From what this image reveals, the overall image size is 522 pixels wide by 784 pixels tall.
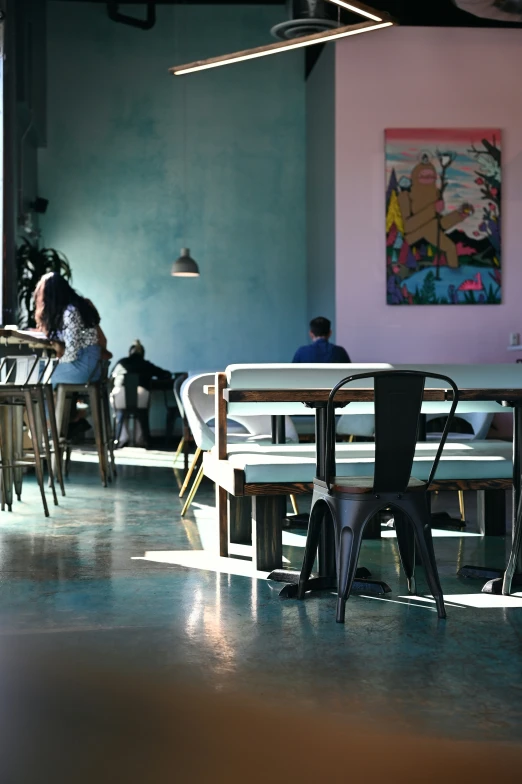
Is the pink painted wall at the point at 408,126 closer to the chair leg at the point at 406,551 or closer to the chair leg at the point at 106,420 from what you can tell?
the chair leg at the point at 106,420

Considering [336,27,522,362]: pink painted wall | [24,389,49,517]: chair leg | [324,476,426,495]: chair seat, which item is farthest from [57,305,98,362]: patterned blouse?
[324,476,426,495]: chair seat

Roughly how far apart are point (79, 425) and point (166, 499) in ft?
8.76

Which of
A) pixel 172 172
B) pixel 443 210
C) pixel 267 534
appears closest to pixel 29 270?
pixel 172 172

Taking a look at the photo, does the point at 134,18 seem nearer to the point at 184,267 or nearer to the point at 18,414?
the point at 184,267

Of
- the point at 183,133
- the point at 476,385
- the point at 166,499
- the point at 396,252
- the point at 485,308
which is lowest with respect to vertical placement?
the point at 166,499

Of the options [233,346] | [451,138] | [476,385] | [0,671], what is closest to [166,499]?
[476,385]

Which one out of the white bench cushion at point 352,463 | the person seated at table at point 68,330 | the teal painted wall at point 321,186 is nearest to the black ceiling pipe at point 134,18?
the teal painted wall at point 321,186

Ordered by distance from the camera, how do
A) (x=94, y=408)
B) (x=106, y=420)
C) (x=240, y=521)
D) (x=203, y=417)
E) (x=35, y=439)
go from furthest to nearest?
(x=106, y=420) → (x=94, y=408) → (x=203, y=417) → (x=35, y=439) → (x=240, y=521)

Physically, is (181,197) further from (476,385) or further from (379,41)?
(476,385)

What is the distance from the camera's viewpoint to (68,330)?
6285 millimetres

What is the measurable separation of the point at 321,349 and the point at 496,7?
2706 mm

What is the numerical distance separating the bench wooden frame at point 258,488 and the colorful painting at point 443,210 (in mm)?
5062

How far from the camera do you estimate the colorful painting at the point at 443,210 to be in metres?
8.73

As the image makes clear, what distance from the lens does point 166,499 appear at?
5.75 metres
